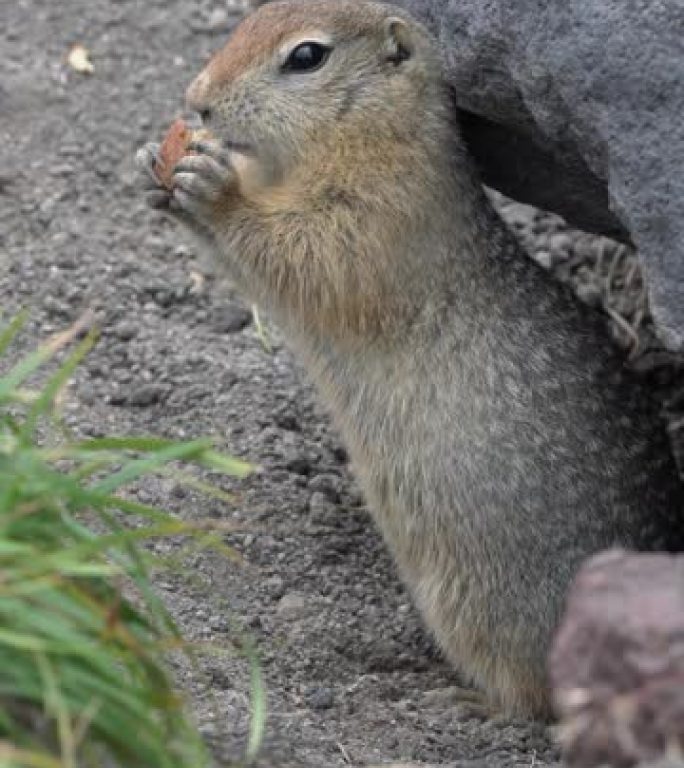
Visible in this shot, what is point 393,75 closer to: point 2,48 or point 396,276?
point 396,276

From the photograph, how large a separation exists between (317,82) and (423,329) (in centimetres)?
89

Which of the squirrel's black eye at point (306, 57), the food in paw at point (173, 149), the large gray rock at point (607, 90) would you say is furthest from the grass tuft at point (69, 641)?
the squirrel's black eye at point (306, 57)

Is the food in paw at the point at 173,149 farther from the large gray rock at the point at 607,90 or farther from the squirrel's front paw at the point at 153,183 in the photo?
the large gray rock at the point at 607,90

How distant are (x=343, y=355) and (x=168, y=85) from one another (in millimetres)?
3194

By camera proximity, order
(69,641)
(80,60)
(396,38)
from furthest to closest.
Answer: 1. (80,60)
2. (396,38)
3. (69,641)

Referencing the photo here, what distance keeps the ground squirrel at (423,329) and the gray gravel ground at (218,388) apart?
378mm

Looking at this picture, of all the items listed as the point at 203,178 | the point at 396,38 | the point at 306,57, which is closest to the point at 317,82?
the point at 306,57

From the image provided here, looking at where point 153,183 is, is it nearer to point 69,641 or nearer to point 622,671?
point 69,641

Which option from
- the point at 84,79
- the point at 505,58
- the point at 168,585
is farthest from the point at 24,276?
the point at 505,58

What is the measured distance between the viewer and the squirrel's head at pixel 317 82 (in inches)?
236

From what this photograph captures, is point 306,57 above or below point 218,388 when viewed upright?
above

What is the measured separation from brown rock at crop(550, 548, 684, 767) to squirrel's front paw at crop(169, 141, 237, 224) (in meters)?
2.71

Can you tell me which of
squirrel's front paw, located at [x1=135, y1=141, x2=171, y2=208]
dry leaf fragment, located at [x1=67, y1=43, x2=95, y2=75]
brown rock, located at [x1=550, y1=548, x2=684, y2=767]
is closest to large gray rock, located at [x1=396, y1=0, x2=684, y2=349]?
squirrel's front paw, located at [x1=135, y1=141, x2=171, y2=208]

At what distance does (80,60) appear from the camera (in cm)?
901
